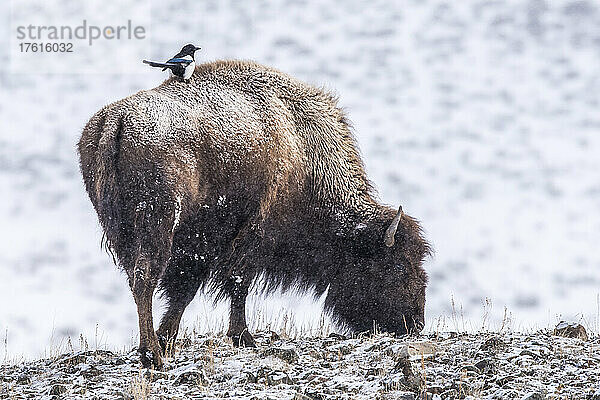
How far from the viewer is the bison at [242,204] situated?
606cm

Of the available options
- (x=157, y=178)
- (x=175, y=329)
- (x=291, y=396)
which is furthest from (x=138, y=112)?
(x=291, y=396)

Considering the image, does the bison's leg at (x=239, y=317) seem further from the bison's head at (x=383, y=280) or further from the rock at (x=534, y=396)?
the rock at (x=534, y=396)

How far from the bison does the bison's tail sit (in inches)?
0.4

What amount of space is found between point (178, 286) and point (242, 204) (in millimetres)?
1000

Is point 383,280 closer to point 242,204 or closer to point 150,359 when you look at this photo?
point 242,204

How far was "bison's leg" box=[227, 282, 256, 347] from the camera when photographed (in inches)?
291

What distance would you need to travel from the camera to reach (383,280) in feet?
26.7

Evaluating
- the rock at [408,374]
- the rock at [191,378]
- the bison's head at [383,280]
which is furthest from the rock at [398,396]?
the bison's head at [383,280]

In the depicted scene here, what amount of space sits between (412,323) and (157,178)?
329cm

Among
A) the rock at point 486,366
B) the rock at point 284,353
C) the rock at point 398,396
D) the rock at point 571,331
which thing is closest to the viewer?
the rock at point 398,396

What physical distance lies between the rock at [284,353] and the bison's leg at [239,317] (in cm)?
80

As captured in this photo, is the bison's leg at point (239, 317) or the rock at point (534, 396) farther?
the bison's leg at point (239, 317)

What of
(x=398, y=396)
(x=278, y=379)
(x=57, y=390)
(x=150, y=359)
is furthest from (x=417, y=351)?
(x=57, y=390)

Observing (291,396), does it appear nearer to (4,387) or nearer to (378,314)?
(4,387)
